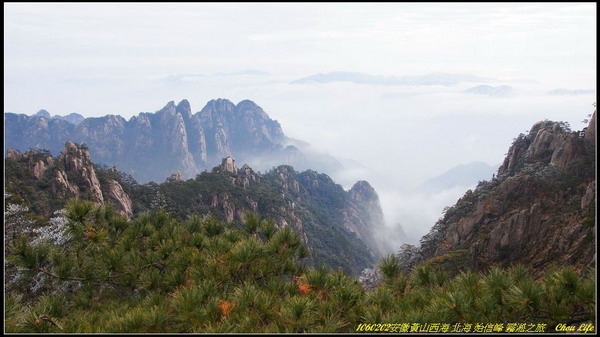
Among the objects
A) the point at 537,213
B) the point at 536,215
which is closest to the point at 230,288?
the point at 536,215

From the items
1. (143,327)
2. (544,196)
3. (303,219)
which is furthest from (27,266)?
(303,219)

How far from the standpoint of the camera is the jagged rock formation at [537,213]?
18.0 meters

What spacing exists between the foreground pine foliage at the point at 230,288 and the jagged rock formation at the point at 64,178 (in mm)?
31176

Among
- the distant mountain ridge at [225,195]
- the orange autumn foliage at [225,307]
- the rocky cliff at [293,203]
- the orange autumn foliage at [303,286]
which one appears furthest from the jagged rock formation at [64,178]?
the orange autumn foliage at [225,307]

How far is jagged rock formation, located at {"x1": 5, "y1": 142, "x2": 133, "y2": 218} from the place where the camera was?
3584cm

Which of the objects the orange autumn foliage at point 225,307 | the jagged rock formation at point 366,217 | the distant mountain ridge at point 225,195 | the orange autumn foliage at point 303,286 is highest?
the orange autumn foliage at point 225,307

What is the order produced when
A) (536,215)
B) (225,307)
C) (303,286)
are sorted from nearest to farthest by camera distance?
(225,307) → (303,286) → (536,215)

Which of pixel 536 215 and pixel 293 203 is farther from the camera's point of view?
pixel 293 203

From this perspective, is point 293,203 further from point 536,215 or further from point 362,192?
point 536,215

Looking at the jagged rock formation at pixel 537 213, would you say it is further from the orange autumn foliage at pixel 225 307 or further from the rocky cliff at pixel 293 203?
the orange autumn foliage at pixel 225 307

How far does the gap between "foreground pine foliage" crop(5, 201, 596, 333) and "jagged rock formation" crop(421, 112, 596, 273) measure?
1332cm

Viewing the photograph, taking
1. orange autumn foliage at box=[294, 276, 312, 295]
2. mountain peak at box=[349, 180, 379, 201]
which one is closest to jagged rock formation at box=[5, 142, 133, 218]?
orange autumn foliage at box=[294, 276, 312, 295]

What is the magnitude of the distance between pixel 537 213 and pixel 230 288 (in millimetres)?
19097

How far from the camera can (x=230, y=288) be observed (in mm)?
5281
